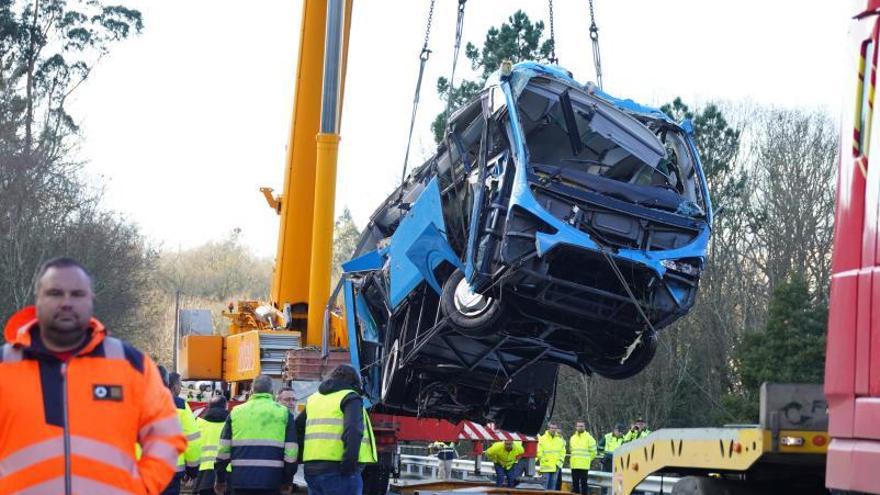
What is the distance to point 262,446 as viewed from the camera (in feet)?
30.9

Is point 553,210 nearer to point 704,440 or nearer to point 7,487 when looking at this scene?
point 704,440

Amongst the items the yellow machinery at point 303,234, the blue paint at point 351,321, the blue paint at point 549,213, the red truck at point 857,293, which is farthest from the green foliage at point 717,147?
the red truck at point 857,293

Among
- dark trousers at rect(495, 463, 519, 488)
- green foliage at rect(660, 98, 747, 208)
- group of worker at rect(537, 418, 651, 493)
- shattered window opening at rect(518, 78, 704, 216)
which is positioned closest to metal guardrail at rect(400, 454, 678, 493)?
group of worker at rect(537, 418, 651, 493)

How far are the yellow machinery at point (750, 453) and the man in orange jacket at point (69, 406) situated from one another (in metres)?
3.13

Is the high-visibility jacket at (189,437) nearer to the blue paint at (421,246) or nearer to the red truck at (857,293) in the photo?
the blue paint at (421,246)

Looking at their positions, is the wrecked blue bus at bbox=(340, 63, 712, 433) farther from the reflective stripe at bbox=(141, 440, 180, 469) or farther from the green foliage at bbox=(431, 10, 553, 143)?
the green foliage at bbox=(431, 10, 553, 143)

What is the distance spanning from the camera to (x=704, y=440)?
698cm

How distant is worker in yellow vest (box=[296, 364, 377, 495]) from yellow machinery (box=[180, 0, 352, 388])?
7290 millimetres

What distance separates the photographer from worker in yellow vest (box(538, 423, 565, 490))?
71.2 feet

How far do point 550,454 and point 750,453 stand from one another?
15.3 metres

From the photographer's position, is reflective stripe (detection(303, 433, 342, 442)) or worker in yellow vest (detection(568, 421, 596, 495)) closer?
reflective stripe (detection(303, 433, 342, 442))

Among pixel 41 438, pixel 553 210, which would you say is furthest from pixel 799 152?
pixel 41 438

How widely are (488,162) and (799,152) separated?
28.4 meters

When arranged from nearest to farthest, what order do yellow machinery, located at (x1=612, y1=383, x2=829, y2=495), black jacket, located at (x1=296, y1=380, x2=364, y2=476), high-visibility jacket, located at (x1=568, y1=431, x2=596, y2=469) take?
yellow machinery, located at (x1=612, y1=383, x2=829, y2=495), black jacket, located at (x1=296, y1=380, x2=364, y2=476), high-visibility jacket, located at (x1=568, y1=431, x2=596, y2=469)
